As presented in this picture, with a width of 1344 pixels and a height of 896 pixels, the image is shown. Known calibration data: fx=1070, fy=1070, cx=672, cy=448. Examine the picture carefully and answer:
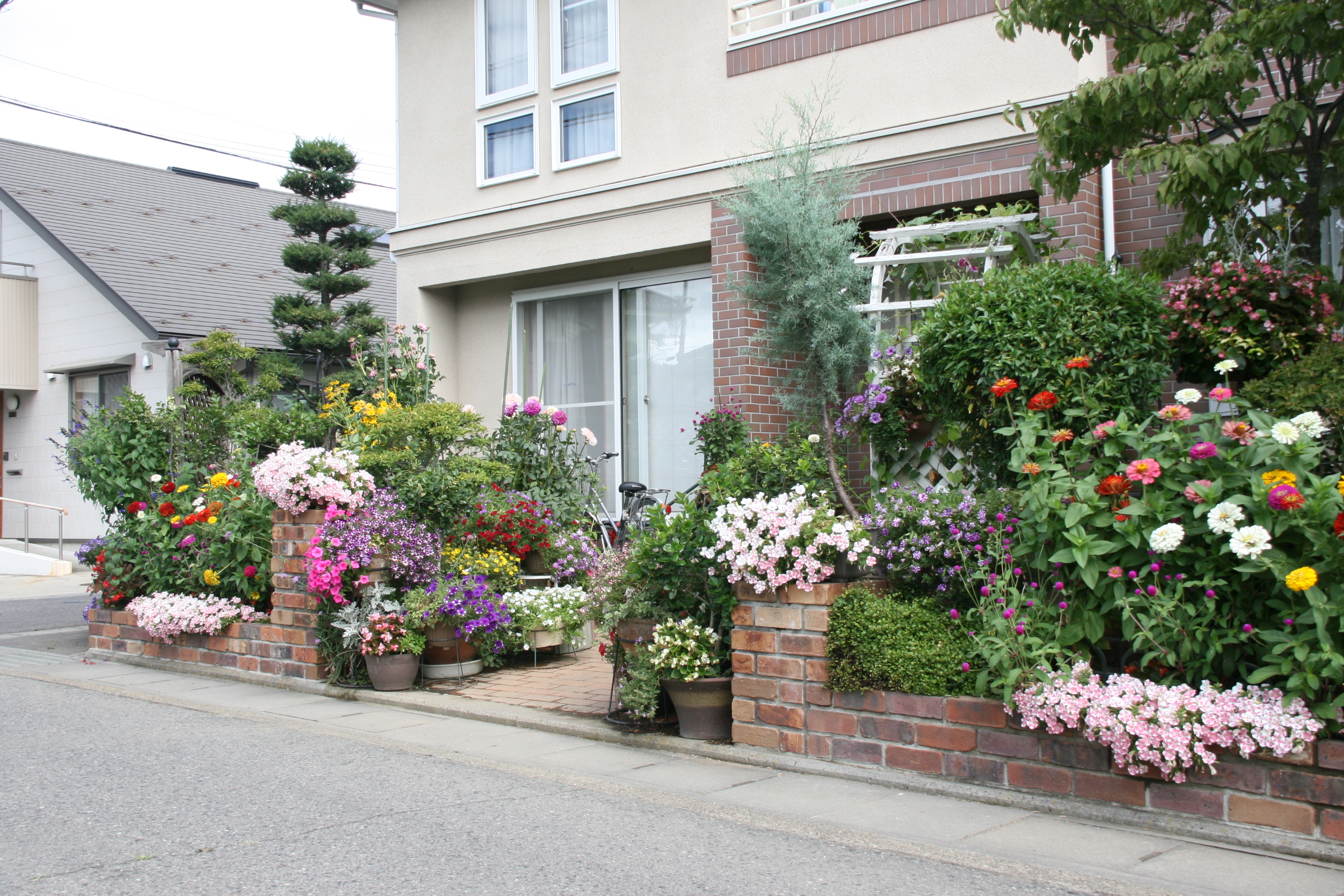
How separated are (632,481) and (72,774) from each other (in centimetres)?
661

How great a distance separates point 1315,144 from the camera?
5.55 metres

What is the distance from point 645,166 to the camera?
34.3ft

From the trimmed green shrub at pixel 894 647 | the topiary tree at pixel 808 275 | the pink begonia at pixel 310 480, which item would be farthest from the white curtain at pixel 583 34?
the trimmed green shrub at pixel 894 647

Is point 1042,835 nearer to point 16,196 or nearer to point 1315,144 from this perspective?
point 1315,144

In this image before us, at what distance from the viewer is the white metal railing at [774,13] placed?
9.46 meters

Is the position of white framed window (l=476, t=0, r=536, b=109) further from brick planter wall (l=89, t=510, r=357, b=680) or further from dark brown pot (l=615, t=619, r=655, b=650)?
dark brown pot (l=615, t=619, r=655, b=650)

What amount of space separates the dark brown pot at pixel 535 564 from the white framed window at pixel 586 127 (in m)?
4.38

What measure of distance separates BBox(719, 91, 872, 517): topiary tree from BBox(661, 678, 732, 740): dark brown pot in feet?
8.17

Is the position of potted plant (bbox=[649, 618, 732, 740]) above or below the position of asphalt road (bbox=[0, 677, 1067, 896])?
above

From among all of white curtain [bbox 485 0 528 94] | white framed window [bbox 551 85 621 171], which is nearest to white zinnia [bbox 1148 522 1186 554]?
white framed window [bbox 551 85 621 171]

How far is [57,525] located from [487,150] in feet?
37.1

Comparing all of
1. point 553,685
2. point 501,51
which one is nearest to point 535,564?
point 553,685

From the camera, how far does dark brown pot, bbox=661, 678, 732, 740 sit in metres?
5.50

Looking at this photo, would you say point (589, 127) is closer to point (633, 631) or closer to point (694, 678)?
point (633, 631)
